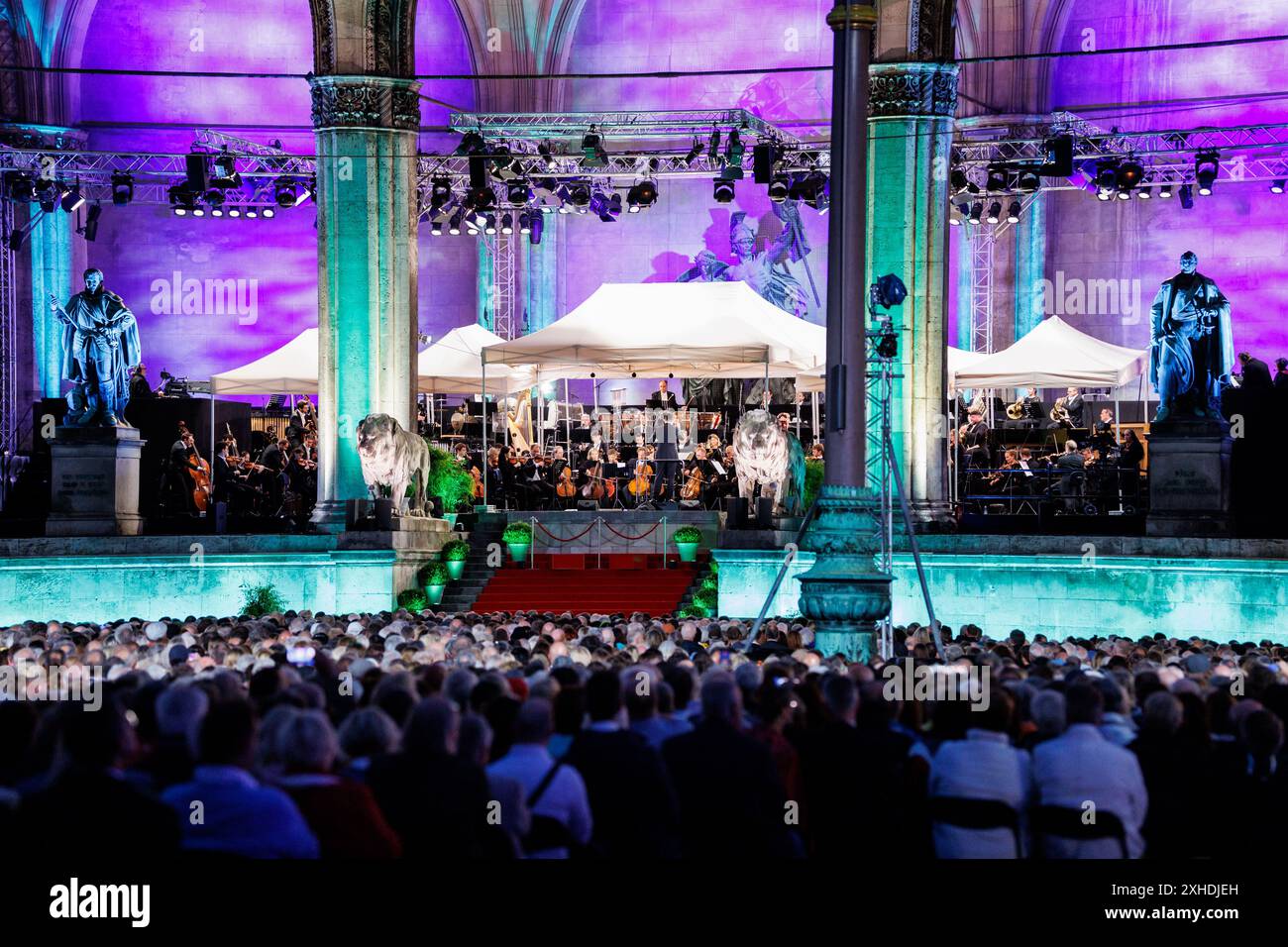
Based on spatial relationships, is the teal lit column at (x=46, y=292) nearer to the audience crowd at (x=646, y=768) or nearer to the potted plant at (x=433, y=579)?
the potted plant at (x=433, y=579)

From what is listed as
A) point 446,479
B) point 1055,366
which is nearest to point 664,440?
point 446,479

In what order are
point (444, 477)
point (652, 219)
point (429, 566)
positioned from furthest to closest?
point (652, 219), point (444, 477), point (429, 566)

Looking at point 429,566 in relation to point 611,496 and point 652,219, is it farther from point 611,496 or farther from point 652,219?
point 652,219

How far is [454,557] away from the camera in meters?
23.5

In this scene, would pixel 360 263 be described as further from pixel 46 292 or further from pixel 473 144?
pixel 46 292

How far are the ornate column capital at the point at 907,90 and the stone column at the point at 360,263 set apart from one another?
6694 millimetres

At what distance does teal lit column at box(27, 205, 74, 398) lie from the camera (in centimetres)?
3291

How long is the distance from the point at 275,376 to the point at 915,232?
1252 centimetres

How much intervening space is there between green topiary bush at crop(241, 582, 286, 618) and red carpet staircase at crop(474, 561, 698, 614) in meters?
2.55

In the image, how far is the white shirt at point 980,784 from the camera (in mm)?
7125

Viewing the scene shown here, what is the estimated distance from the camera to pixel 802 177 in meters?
29.7

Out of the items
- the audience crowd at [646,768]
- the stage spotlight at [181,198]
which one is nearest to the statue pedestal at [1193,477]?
the audience crowd at [646,768]
